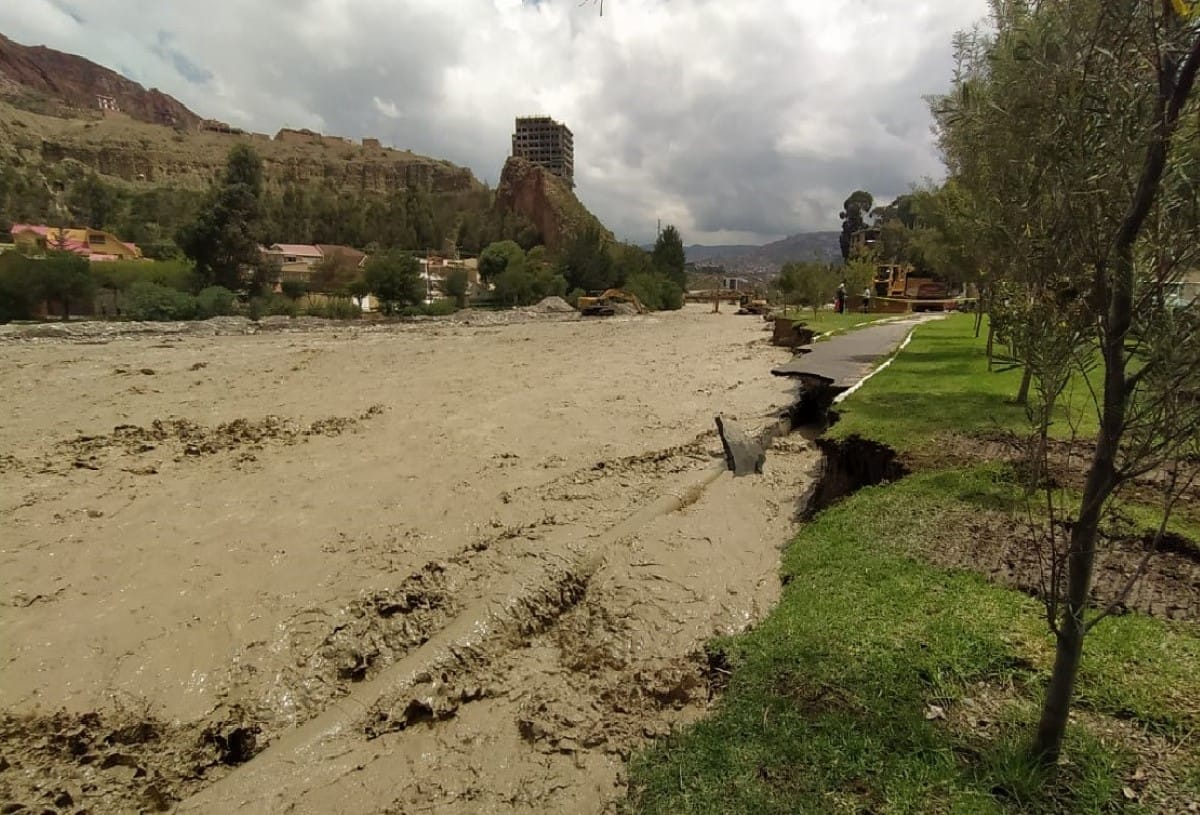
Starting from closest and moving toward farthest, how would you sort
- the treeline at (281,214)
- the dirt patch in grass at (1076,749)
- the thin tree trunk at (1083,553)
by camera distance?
the thin tree trunk at (1083,553) → the dirt patch in grass at (1076,749) → the treeline at (281,214)

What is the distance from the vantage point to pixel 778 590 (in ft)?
18.6

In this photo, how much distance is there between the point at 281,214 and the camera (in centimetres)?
9475

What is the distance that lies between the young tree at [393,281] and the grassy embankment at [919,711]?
48711mm

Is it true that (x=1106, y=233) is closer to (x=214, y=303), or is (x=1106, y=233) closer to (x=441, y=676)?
(x=441, y=676)

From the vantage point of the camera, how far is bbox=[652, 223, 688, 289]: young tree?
89.8 metres

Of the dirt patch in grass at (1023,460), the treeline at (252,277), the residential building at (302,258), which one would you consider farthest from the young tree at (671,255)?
the dirt patch in grass at (1023,460)

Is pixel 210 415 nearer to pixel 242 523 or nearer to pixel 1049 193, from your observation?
pixel 242 523

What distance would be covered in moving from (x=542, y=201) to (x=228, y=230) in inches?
2944

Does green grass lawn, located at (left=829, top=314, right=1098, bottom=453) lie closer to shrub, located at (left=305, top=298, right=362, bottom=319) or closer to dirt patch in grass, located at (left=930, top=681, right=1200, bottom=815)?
dirt patch in grass, located at (left=930, top=681, right=1200, bottom=815)

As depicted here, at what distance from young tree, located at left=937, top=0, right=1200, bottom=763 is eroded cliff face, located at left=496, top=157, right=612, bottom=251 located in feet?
361

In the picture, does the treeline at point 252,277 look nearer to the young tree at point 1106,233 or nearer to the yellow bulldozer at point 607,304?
the yellow bulldozer at point 607,304

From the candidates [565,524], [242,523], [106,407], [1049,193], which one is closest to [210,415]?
[106,407]

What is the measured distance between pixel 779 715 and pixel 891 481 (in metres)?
4.77

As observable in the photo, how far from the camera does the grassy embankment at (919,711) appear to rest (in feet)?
9.37
